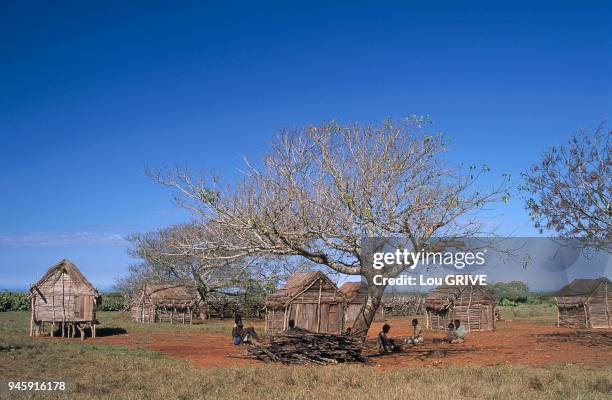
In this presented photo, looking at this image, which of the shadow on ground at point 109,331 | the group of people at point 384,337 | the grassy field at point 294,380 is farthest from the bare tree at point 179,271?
the grassy field at point 294,380

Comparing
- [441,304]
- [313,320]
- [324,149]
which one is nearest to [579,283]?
[441,304]

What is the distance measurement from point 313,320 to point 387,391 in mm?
18509

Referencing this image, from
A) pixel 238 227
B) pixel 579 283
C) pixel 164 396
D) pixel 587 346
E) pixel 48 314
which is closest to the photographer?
pixel 164 396

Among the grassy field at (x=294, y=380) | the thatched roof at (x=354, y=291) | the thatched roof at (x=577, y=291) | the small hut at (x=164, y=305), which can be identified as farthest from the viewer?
the thatched roof at (x=354, y=291)

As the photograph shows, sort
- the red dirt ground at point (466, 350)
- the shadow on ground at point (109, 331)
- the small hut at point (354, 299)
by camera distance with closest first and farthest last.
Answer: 1. the red dirt ground at point (466, 350)
2. the shadow on ground at point (109, 331)
3. the small hut at point (354, 299)

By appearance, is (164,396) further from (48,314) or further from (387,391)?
(48,314)

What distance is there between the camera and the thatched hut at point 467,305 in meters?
32.9

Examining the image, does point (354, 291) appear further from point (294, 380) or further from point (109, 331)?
point (294, 380)

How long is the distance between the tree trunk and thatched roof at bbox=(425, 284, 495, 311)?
1435 cm

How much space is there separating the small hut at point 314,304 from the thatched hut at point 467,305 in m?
6.70

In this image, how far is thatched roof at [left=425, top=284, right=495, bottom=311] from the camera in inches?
1292

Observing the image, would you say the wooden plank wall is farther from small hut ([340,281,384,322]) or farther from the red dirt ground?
small hut ([340,281,384,322])

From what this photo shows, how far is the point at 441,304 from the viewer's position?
33.0 metres

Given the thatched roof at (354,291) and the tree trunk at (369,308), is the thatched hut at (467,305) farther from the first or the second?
the tree trunk at (369,308)
